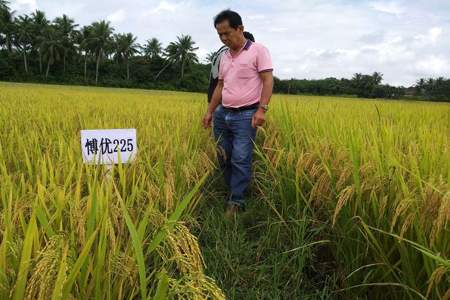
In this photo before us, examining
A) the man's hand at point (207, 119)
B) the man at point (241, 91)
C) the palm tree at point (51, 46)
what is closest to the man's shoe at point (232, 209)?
the man at point (241, 91)

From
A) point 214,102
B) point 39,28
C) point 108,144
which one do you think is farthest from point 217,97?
point 39,28

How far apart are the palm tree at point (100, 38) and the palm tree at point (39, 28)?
17.4 ft

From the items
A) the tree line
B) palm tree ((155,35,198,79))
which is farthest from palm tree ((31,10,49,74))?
palm tree ((155,35,198,79))

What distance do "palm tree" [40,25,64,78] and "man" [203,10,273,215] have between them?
44.9 meters

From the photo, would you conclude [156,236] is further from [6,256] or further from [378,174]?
[378,174]

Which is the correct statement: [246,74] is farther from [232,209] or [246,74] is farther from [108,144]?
[108,144]

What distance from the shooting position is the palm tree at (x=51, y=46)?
4428cm

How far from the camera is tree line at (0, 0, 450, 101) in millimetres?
41219

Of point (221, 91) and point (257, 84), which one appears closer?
point (257, 84)

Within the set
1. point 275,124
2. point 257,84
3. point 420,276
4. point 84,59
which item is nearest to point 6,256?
point 420,276

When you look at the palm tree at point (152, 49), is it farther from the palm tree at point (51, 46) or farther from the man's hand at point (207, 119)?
the man's hand at point (207, 119)

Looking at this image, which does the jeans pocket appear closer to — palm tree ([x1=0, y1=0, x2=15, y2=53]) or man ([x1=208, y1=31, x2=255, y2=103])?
man ([x1=208, y1=31, x2=255, y2=103])

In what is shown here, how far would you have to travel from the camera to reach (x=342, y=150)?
2.12 m

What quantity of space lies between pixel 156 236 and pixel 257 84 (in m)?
2.02
